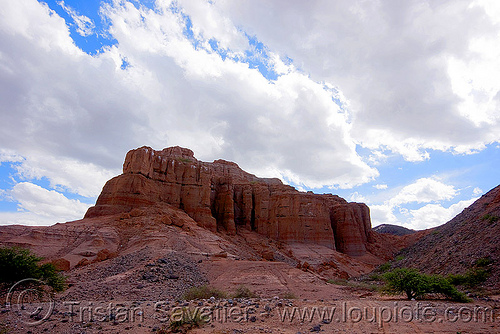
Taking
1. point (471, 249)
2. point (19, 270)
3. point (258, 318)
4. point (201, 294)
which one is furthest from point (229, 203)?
point (258, 318)

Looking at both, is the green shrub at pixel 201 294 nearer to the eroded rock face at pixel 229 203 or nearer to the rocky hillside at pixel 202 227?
the rocky hillside at pixel 202 227

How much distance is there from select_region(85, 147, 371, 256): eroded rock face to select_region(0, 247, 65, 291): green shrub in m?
22.5

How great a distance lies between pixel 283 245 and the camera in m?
51.2

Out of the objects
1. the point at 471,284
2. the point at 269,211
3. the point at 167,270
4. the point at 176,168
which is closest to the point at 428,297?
the point at 471,284

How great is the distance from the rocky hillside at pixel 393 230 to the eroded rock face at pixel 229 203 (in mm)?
32719

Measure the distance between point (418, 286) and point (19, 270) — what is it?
57.1ft

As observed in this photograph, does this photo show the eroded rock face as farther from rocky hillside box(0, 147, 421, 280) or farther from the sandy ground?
the sandy ground

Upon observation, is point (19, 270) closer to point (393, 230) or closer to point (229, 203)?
point (229, 203)

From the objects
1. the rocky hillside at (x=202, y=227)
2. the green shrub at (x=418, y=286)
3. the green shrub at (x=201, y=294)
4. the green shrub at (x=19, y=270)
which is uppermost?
the rocky hillside at (x=202, y=227)

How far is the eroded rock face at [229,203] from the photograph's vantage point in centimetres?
3622

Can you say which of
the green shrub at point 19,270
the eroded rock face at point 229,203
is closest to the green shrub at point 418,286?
the green shrub at point 19,270

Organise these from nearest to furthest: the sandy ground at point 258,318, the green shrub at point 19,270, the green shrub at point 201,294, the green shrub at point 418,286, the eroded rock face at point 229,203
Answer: the sandy ground at point 258,318 < the green shrub at point 19,270 < the green shrub at point 418,286 < the green shrub at point 201,294 < the eroded rock face at point 229,203

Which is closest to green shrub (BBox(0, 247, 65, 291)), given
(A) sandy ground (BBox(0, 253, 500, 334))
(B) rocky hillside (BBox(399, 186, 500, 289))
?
(A) sandy ground (BBox(0, 253, 500, 334))

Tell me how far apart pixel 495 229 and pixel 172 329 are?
2272 centimetres
